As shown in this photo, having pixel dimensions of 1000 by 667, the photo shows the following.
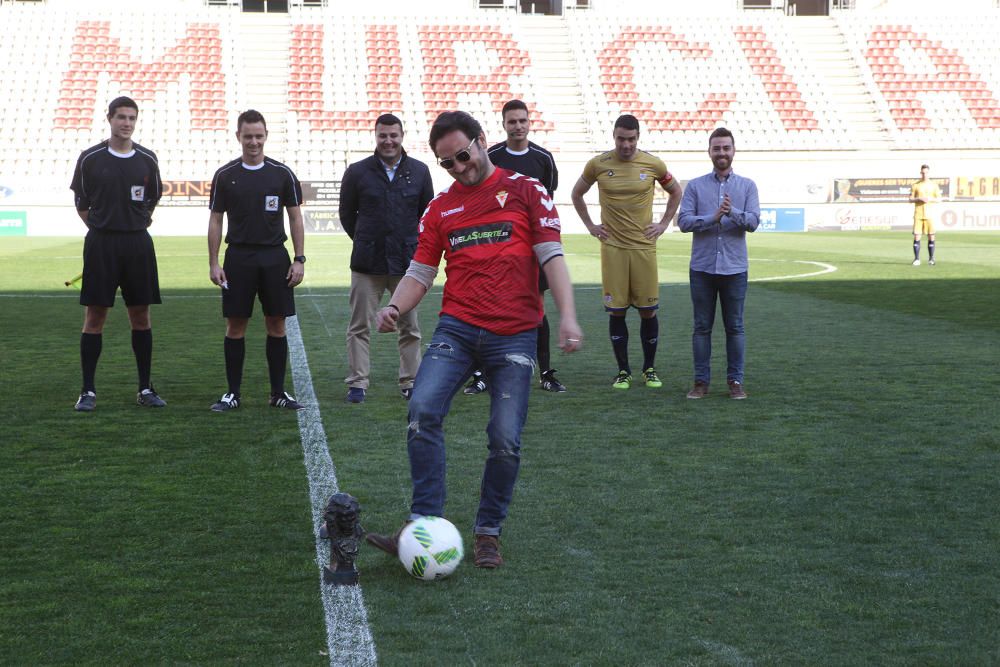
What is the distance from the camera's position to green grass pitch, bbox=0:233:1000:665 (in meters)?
3.75

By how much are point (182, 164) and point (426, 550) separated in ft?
118

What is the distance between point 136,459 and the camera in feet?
21.0

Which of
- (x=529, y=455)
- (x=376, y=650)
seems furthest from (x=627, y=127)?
(x=376, y=650)

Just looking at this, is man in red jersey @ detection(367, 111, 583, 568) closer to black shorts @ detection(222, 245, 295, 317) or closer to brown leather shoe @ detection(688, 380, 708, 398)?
black shorts @ detection(222, 245, 295, 317)

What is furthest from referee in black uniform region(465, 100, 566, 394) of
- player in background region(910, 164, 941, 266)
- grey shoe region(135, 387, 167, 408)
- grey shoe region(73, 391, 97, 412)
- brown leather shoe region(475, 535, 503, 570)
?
player in background region(910, 164, 941, 266)

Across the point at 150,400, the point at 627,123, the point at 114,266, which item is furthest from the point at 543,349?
the point at 114,266

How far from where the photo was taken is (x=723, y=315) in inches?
327

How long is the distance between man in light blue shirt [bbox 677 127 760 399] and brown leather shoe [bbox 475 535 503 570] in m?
3.99

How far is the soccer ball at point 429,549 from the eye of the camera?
429cm

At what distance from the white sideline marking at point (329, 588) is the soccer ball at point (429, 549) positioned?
221mm

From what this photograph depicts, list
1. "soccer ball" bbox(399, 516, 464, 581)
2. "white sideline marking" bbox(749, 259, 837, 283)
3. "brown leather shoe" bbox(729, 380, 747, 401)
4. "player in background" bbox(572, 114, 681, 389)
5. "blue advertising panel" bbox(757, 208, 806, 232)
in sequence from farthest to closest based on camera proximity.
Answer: "blue advertising panel" bbox(757, 208, 806, 232) < "white sideline marking" bbox(749, 259, 837, 283) < "player in background" bbox(572, 114, 681, 389) < "brown leather shoe" bbox(729, 380, 747, 401) < "soccer ball" bbox(399, 516, 464, 581)

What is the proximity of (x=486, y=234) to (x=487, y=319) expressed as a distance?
33cm

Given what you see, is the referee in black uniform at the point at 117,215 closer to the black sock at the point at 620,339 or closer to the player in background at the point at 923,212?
the black sock at the point at 620,339

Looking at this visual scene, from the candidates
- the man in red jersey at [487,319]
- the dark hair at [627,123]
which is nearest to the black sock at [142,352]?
the dark hair at [627,123]
